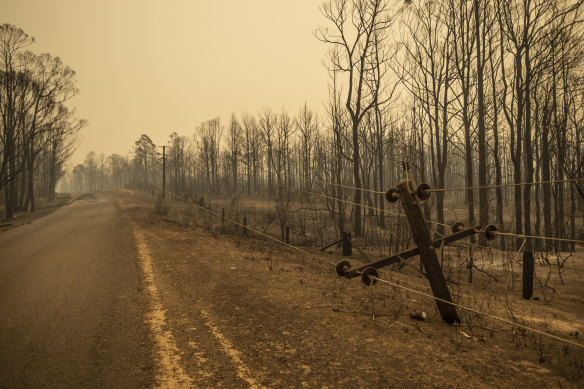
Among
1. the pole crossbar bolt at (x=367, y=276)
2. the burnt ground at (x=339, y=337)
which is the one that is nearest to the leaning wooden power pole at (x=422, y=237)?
the burnt ground at (x=339, y=337)

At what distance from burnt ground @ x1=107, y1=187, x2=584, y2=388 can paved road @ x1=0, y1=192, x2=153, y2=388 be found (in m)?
0.39

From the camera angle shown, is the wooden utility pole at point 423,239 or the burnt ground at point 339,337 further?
the wooden utility pole at point 423,239

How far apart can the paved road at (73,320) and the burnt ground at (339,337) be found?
39 cm

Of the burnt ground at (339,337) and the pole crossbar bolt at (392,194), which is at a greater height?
the pole crossbar bolt at (392,194)

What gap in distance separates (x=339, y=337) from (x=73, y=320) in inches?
158

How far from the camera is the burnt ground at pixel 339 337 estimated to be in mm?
3295

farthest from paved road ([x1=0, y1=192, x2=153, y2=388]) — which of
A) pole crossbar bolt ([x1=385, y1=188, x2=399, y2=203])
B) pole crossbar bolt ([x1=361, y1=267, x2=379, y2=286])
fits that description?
pole crossbar bolt ([x1=385, y1=188, x2=399, y2=203])

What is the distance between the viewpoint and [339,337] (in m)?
4.16

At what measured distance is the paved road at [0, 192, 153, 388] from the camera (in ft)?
11.1

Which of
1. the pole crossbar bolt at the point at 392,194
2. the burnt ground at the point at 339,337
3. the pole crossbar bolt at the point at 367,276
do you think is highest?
the pole crossbar bolt at the point at 392,194

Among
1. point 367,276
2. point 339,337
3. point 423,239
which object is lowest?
point 339,337

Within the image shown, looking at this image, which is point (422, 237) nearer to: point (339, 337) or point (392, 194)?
point (392, 194)

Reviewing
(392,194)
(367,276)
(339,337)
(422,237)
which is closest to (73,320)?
(339,337)

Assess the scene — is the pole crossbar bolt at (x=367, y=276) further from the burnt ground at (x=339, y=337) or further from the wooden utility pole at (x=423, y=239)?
the wooden utility pole at (x=423, y=239)
